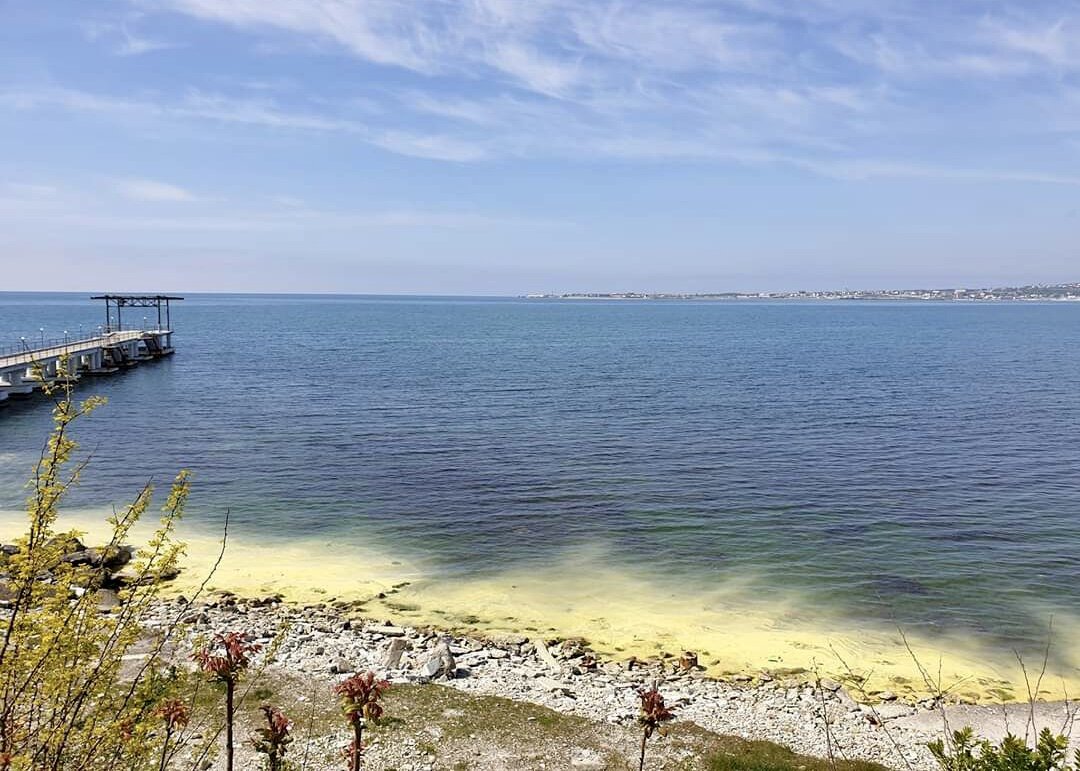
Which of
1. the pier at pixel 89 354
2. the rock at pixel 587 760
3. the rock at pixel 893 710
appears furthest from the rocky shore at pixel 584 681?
the pier at pixel 89 354

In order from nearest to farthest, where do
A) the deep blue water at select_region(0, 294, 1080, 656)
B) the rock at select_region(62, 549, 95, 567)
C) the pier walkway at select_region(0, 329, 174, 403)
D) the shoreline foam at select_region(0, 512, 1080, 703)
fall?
the shoreline foam at select_region(0, 512, 1080, 703)
the rock at select_region(62, 549, 95, 567)
the deep blue water at select_region(0, 294, 1080, 656)
the pier walkway at select_region(0, 329, 174, 403)

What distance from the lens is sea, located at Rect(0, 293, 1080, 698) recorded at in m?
23.4

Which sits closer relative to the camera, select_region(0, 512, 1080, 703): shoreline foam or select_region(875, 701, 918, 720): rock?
select_region(875, 701, 918, 720): rock

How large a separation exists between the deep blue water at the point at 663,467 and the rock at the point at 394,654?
6.91 m

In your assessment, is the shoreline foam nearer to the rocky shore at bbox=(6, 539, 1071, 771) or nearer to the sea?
→ the sea

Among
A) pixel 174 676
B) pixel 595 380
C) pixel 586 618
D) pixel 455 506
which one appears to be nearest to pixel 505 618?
pixel 586 618

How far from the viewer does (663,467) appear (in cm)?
4141

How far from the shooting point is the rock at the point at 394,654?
19719mm

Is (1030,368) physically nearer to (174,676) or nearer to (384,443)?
(384,443)

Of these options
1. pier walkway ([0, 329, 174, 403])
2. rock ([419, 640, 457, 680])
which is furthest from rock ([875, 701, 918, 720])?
pier walkway ([0, 329, 174, 403])

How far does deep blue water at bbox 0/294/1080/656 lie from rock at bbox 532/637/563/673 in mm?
6141

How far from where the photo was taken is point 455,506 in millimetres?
34625

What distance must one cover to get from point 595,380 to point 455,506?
147 feet

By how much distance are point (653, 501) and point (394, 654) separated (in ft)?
58.2
